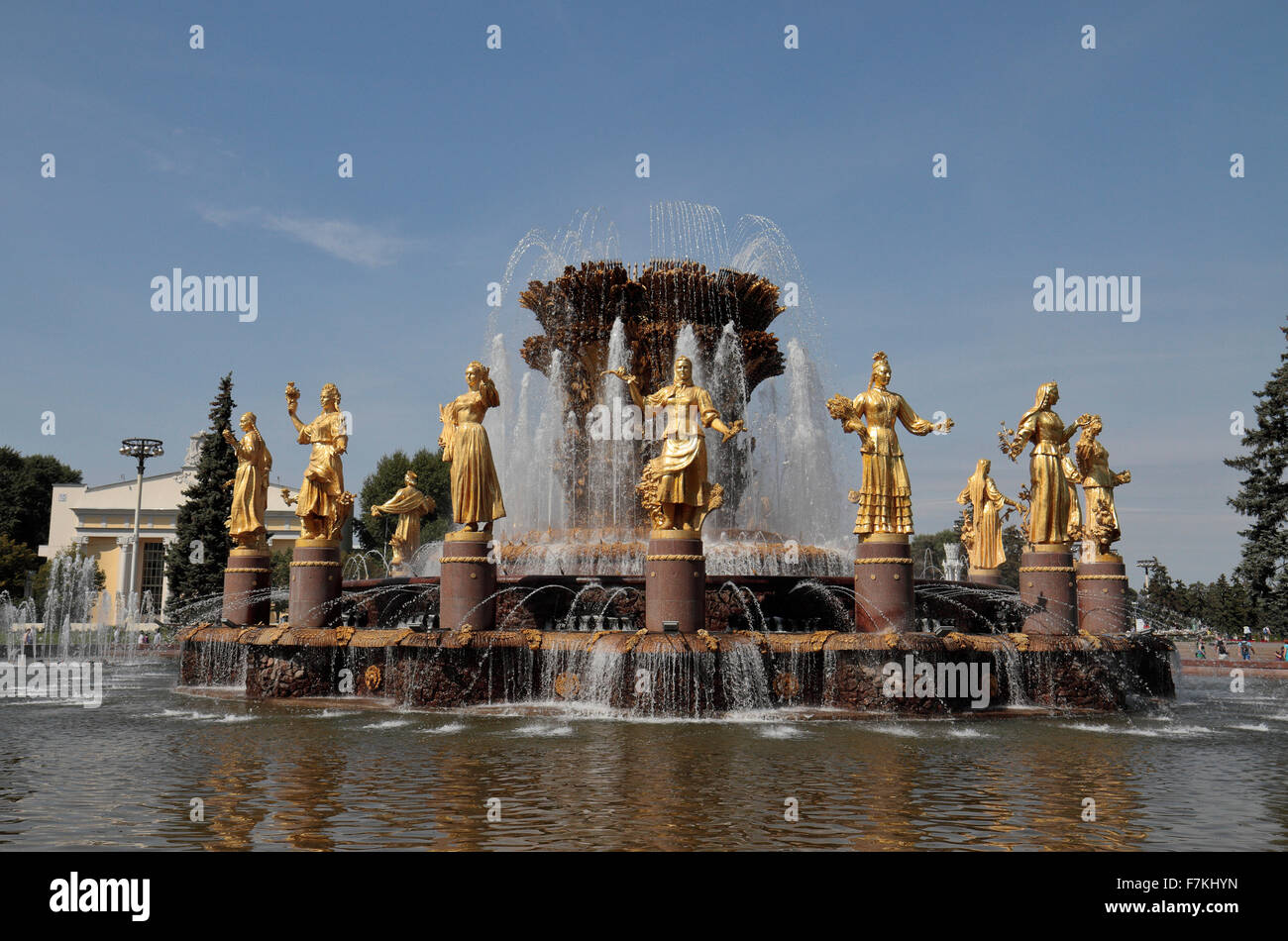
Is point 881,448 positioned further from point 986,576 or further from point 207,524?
point 207,524

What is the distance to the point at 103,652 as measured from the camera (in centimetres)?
3688

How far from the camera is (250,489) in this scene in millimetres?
20031

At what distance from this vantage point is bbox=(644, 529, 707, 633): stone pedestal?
45.9ft

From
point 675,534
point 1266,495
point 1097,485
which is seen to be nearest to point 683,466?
point 675,534

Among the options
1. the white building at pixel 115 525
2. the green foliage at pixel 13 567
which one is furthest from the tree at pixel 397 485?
the green foliage at pixel 13 567

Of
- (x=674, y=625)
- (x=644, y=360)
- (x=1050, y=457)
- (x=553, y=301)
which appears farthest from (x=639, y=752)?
(x=553, y=301)

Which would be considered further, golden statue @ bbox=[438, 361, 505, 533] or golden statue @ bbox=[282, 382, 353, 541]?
golden statue @ bbox=[282, 382, 353, 541]

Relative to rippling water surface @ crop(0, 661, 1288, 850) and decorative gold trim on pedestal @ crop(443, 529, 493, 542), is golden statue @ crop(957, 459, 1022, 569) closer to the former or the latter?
rippling water surface @ crop(0, 661, 1288, 850)

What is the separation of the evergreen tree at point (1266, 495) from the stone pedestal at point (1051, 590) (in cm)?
2571

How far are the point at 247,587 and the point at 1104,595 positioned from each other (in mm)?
16164

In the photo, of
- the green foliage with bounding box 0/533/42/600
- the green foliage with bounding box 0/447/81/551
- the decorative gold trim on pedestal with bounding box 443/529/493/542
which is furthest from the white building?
the decorative gold trim on pedestal with bounding box 443/529/493/542

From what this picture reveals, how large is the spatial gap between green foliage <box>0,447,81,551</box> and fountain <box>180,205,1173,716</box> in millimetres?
65168
